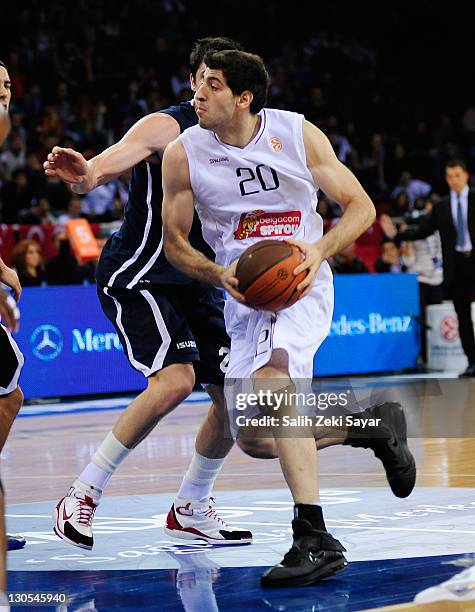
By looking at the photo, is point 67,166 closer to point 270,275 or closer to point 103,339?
point 270,275

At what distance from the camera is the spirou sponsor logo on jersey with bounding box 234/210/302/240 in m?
4.89

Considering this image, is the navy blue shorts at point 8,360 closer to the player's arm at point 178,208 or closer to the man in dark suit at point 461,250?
the player's arm at point 178,208

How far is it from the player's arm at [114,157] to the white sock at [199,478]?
1.31 meters

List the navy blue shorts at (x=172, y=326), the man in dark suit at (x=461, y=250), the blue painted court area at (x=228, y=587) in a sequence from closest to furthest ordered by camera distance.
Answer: the blue painted court area at (x=228, y=587) → the navy blue shorts at (x=172, y=326) → the man in dark suit at (x=461, y=250)

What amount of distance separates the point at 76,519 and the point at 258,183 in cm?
159

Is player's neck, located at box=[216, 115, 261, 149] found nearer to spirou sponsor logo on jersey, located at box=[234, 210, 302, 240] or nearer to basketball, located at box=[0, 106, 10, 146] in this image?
spirou sponsor logo on jersey, located at box=[234, 210, 302, 240]

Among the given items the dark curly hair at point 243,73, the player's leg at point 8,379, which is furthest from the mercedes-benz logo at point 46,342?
the dark curly hair at point 243,73

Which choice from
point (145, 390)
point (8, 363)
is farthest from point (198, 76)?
point (8, 363)

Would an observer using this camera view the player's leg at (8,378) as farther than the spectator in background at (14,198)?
No

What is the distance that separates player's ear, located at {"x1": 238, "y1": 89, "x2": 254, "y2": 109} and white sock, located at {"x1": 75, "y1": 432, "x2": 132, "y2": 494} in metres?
1.54

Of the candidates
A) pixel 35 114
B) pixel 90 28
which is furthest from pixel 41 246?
pixel 90 28

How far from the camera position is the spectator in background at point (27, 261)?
487 inches

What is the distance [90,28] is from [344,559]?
54.2 feet

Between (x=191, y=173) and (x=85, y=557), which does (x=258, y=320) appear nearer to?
(x=191, y=173)
